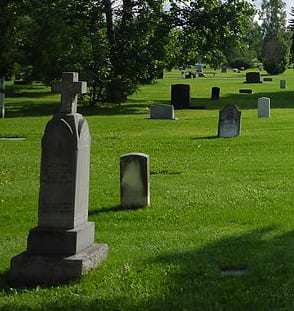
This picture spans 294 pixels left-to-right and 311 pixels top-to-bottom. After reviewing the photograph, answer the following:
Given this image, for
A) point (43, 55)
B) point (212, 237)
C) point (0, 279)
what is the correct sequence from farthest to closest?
point (43, 55) < point (212, 237) < point (0, 279)

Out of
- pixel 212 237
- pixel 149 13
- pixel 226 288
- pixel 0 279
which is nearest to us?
Result: pixel 226 288

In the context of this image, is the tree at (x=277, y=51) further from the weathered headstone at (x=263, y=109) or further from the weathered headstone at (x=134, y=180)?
the weathered headstone at (x=134, y=180)

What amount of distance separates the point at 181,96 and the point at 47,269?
96.8 feet

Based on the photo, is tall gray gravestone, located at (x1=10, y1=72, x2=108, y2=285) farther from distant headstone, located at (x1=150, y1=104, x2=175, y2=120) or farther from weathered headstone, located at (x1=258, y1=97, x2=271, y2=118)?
weathered headstone, located at (x1=258, y1=97, x2=271, y2=118)

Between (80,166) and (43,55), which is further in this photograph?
(43,55)

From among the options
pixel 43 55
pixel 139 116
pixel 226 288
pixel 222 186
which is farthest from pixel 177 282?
pixel 43 55

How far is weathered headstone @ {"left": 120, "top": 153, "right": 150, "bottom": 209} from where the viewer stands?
10188mm

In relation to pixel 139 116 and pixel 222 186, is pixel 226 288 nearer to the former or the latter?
pixel 222 186

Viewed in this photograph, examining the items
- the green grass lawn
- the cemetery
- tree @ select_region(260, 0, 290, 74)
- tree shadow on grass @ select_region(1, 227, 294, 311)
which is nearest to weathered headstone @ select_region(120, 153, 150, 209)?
the cemetery

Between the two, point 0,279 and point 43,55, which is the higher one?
point 43,55

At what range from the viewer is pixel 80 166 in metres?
7.23

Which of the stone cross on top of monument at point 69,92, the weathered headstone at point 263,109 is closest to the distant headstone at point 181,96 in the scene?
the weathered headstone at point 263,109

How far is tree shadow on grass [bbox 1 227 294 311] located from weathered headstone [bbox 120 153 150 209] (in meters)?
2.29

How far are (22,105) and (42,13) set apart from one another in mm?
5868
